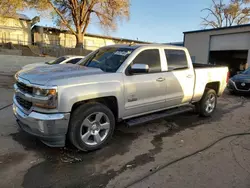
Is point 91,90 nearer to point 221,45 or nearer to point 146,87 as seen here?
point 146,87

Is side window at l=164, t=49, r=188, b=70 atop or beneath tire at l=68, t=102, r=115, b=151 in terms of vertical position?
atop

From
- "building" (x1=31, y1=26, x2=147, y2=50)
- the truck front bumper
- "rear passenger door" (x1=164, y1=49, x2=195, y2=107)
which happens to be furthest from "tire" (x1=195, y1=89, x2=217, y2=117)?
"building" (x1=31, y1=26, x2=147, y2=50)

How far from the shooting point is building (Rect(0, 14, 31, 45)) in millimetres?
26406

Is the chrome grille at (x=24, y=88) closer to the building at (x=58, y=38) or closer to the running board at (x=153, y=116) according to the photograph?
the running board at (x=153, y=116)

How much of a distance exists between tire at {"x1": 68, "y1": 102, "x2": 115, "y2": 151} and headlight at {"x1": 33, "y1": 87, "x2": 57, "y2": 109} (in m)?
0.43

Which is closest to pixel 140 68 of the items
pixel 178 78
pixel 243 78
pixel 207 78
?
pixel 178 78

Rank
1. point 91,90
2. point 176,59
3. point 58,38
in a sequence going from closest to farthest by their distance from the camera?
point 91,90
point 176,59
point 58,38

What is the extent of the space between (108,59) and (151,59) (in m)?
0.92

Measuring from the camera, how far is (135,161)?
337 centimetres

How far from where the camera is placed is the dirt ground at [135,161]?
9.27 feet

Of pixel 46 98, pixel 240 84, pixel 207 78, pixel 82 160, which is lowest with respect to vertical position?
pixel 82 160

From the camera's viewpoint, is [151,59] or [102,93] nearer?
[102,93]

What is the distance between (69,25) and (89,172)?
79.4 feet

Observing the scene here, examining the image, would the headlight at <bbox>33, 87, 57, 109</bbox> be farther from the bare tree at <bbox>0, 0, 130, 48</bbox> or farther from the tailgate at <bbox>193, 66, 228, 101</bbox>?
the bare tree at <bbox>0, 0, 130, 48</bbox>
